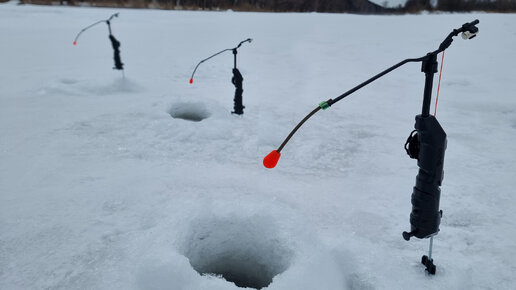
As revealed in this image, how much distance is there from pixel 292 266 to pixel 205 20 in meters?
18.6

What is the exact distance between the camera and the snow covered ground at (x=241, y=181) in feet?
9.27

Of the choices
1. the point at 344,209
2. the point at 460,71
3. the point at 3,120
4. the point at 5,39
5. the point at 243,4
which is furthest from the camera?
the point at 243,4

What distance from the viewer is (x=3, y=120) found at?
19.5 feet

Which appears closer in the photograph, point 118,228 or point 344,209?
point 118,228

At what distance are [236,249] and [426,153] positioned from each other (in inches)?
78.1

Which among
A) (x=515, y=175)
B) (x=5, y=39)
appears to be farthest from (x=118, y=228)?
(x=5, y=39)

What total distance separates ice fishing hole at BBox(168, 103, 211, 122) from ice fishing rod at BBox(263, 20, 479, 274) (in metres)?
4.46

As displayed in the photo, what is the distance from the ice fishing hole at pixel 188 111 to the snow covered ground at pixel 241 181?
3cm

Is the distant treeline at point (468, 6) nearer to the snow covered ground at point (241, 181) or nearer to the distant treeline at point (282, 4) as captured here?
the distant treeline at point (282, 4)

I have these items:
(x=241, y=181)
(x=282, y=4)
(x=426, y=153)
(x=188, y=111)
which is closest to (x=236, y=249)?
(x=241, y=181)

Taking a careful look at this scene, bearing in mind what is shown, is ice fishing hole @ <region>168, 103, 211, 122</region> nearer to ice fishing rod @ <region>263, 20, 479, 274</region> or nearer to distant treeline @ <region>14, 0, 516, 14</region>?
ice fishing rod @ <region>263, 20, 479, 274</region>

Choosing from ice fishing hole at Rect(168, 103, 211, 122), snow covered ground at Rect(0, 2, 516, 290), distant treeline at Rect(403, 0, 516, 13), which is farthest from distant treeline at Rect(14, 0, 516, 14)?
ice fishing hole at Rect(168, 103, 211, 122)

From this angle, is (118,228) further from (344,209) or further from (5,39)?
(5,39)

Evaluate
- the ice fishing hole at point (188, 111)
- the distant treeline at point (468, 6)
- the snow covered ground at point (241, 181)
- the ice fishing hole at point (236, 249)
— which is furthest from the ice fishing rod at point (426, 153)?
the distant treeline at point (468, 6)
